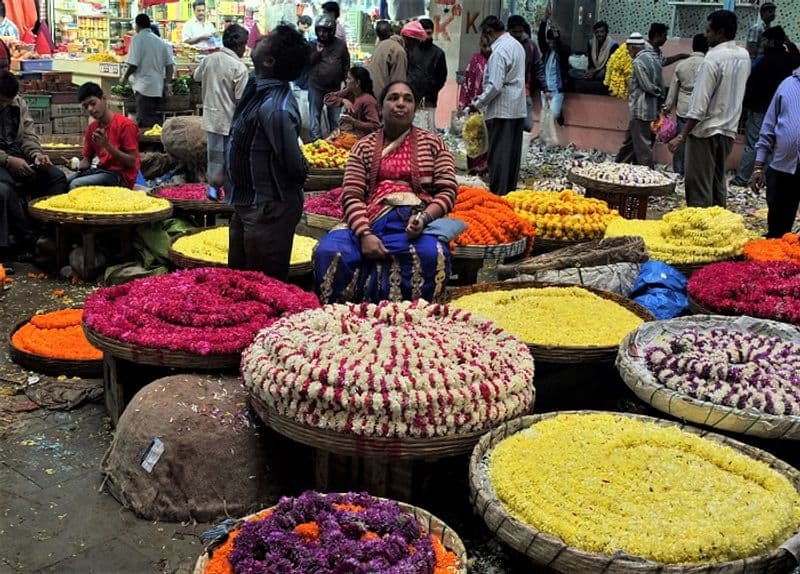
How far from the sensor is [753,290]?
4.41 m

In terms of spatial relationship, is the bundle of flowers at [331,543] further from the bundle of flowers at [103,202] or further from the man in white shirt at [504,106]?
the man in white shirt at [504,106]

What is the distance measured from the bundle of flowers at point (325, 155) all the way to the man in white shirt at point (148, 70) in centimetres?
322

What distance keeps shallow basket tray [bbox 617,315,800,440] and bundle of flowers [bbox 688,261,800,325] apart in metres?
0.23

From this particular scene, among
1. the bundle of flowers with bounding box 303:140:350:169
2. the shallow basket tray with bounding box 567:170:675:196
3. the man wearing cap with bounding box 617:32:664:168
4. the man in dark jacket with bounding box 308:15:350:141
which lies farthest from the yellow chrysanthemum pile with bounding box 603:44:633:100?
the bundle of flowers with bounding box 303:140:350:169

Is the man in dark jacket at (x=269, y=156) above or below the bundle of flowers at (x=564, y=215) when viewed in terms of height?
above

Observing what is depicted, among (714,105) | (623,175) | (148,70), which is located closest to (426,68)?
(148,70)

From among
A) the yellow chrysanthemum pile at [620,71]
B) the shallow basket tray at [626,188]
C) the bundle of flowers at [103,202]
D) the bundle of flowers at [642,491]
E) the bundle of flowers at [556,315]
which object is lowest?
the bundle of flowers at [642,491]

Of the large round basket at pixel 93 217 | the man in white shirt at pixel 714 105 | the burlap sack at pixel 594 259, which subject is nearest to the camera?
the burlap sack at pixel 594 259

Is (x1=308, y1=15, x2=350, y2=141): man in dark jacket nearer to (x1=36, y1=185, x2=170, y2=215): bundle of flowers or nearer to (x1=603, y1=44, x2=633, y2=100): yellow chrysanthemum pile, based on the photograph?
(x1=603, y1=44, x2=633, y2=100): yellow chrysanthemum pile

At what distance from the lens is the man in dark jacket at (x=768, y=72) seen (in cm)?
1073

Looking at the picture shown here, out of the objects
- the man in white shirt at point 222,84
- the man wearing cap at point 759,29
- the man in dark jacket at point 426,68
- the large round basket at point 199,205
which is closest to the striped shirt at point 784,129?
the large round basket at point 199,205

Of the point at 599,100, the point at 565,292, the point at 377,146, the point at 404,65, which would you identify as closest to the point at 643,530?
the point at 565,292

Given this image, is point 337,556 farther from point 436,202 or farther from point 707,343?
point 436,202

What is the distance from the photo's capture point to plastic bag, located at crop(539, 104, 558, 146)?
14.3 meters
